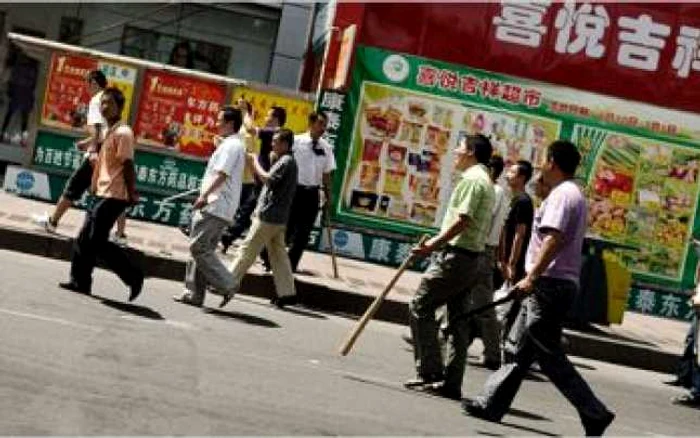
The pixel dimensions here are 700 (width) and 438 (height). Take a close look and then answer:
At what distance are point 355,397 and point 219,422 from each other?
1601 millimetres

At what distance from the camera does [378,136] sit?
1716 cm

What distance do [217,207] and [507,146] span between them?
7.26 meters

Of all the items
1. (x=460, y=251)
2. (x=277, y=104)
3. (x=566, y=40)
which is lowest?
(x=460, y=251)

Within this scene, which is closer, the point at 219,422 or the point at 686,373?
the point at 219,422

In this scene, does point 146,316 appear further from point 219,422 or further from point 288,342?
point 219,422

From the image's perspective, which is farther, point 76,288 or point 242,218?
point 242,218

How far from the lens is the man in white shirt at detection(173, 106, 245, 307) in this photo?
1087 centimetres

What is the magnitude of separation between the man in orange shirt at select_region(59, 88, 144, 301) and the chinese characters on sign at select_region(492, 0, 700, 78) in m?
8.32

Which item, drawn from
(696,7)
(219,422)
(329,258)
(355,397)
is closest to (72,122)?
(329,258)

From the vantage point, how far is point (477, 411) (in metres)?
7.80

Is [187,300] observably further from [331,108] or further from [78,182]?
[331,108]

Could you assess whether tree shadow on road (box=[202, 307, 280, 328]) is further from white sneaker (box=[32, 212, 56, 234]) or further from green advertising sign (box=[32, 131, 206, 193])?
green advertising sign (box=[32, 131, 206, 193])

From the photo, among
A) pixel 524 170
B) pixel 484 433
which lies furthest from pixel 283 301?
pixel 484 433

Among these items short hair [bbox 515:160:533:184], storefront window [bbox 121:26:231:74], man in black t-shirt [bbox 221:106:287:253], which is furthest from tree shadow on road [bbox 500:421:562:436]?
storefront window [bbox 121:26:231:74]
